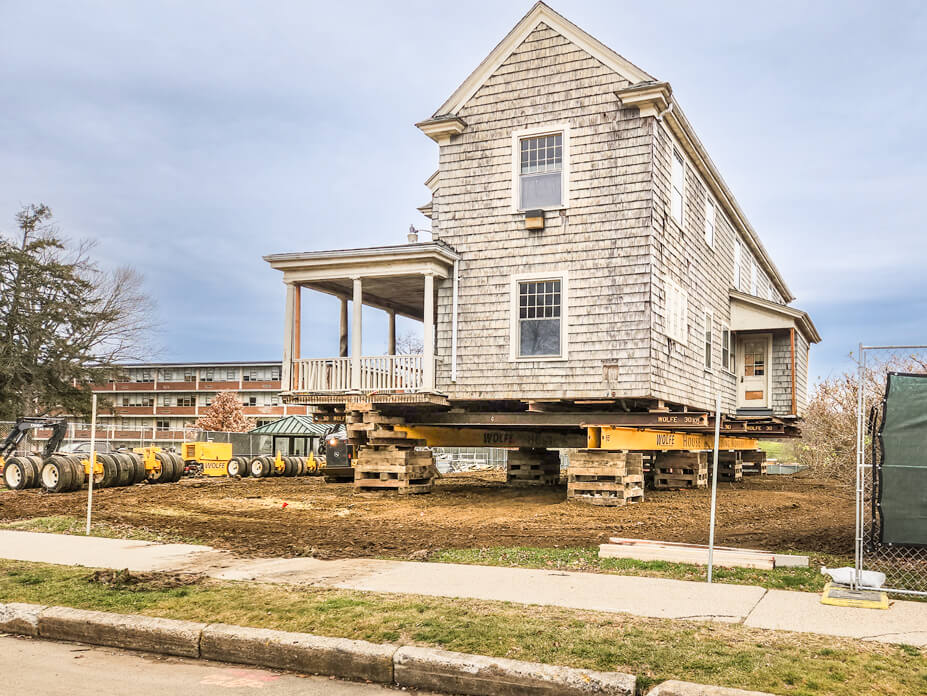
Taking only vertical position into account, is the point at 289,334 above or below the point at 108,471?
above

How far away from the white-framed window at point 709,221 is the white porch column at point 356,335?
31.3ft

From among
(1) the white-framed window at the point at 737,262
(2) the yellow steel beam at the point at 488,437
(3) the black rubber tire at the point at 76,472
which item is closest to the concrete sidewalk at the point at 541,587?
(2) the yellow steel beam at the point at 488,437

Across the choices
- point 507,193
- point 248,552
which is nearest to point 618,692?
point 248,552

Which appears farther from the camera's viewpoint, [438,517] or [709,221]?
[709,221]

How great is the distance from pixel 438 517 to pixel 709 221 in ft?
40.5

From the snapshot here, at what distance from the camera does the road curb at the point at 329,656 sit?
513cm

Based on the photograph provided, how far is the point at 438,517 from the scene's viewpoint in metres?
14.5

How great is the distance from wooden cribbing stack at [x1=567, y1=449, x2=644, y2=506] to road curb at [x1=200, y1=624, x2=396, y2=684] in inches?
423

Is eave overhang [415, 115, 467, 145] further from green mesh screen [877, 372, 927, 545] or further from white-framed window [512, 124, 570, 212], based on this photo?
green mesh screen [877, 372, 927, 545]

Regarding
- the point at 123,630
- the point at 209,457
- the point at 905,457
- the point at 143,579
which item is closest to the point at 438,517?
the point at 143,579

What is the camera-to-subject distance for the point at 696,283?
20.6m

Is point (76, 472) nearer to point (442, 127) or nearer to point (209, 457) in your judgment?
point (209, 457)

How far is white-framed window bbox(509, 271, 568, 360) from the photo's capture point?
17422mm

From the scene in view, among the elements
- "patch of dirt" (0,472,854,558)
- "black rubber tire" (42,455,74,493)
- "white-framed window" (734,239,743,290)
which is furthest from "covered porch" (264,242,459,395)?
"white-framed window" (734,239,743,290)
